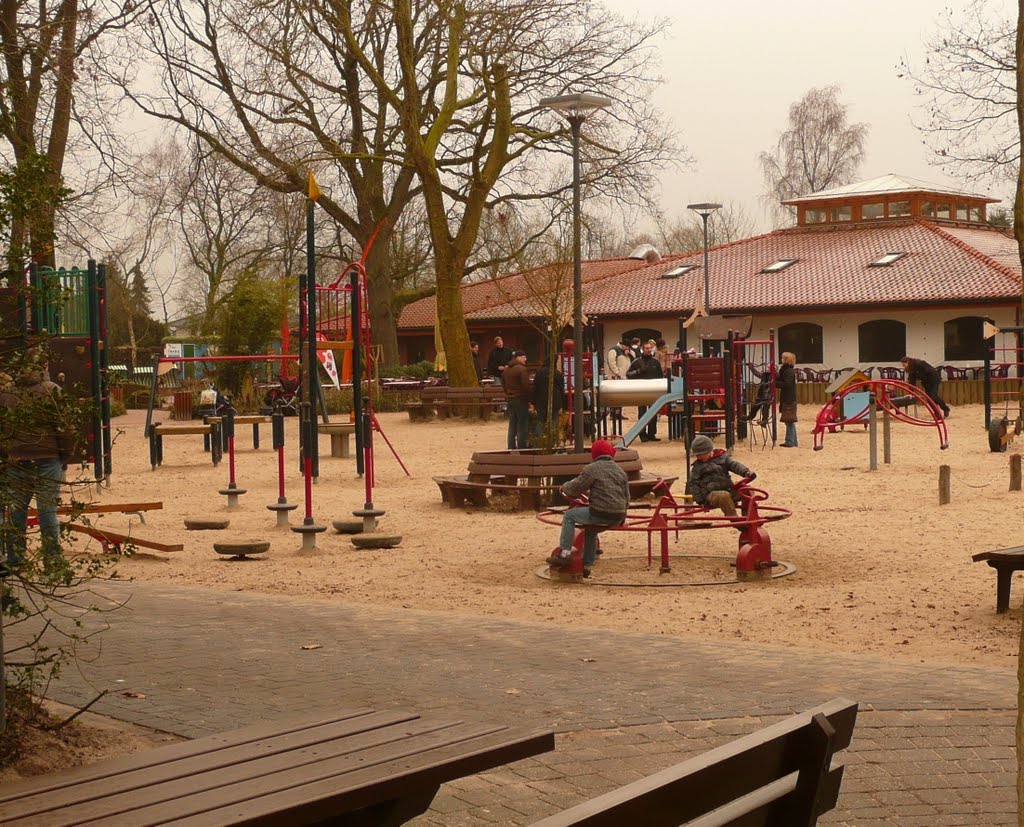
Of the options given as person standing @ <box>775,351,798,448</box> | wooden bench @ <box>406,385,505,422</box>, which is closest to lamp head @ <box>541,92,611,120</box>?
person standing @ <box>775,351,798,448</box>

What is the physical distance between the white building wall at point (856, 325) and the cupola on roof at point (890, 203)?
7.50 meters

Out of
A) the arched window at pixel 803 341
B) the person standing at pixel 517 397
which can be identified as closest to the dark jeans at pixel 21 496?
the person standing at pixel 517 397

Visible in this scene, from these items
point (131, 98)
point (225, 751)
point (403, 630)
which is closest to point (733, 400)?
point (131, 98)

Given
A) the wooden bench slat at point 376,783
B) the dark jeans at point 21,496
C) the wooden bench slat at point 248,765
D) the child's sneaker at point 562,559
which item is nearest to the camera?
the wooden bench slat at point 376,783

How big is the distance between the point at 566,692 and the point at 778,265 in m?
44.3

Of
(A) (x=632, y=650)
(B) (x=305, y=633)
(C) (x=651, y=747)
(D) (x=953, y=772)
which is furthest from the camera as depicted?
(B) (x=305, y=633)

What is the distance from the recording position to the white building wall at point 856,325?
43.8 meters

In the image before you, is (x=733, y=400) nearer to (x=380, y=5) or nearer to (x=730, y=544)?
(x=730, y=544)

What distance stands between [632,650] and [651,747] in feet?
7.71

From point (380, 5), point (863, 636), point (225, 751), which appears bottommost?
point (863, 636)

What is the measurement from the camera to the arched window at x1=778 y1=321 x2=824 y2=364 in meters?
46.4

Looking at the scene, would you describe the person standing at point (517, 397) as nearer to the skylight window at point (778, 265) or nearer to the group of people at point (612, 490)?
the group of people at point (612, 490)

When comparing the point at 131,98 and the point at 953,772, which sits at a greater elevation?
the point at 131,98

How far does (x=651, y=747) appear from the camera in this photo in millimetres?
6074
